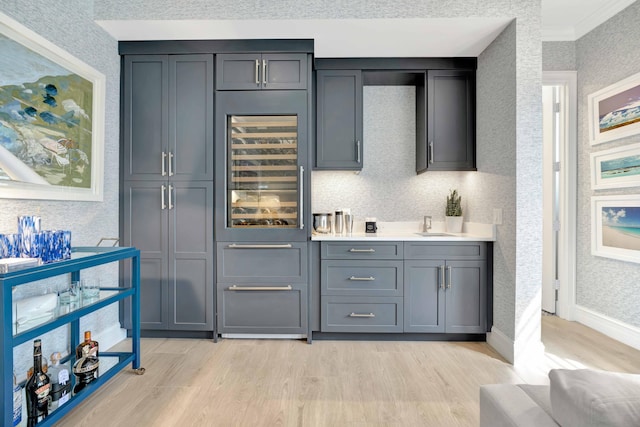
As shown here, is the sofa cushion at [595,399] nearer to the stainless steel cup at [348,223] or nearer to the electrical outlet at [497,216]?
the electrical outlet at [497,216]

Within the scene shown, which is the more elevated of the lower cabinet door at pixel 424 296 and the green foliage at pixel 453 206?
the green foliage at pixel 453 206

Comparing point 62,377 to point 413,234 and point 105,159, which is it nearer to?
point 105,159

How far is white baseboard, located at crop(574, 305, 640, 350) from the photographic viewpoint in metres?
2.87

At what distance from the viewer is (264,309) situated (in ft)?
9.79

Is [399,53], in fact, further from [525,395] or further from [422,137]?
[525,395]

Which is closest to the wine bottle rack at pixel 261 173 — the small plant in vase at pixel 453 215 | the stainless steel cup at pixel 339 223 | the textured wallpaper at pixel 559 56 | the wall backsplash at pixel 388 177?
the stainless steel cup at pixel 339 223

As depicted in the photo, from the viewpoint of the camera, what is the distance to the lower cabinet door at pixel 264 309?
2.98 meters

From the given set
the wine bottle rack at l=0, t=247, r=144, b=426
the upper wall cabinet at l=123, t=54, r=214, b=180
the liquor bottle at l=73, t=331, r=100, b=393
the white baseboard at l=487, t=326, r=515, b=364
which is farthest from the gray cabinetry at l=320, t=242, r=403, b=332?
the liquor bottle at l=73, t=331, r=100, b=393

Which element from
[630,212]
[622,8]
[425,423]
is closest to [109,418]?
[425,423]

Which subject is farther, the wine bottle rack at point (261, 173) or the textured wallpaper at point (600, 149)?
the wine bottle rack at point (261, 173)

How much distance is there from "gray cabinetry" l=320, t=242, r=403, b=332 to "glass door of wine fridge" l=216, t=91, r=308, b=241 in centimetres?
46

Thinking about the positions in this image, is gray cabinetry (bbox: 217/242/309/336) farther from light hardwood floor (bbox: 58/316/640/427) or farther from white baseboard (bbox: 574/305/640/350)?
white baseboard (bbox: 574/305/640/350)

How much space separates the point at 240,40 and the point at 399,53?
1406mm

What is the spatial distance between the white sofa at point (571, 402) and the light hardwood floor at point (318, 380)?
3.44 ft
